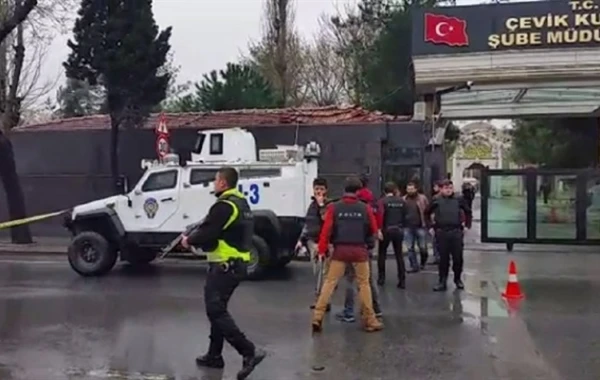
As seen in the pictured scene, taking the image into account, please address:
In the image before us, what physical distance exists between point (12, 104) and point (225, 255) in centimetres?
2044

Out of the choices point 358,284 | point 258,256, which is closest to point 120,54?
point 258,256

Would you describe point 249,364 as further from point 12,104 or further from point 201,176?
point 12,104

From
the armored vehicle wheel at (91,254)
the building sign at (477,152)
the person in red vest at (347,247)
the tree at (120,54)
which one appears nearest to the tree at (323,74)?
the tree at (120,54)

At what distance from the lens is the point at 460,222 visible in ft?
43.8

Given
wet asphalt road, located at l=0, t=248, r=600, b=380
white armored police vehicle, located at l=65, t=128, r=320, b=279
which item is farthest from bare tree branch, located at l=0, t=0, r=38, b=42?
wet asphalt road, located at l=0, t=248, r=600, b=380

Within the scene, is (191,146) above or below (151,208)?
above

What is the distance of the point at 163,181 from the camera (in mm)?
16062

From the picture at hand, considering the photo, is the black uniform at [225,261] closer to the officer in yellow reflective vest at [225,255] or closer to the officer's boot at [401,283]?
the officer in yellow reflective vest at [225,255]

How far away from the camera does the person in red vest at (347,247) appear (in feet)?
32.0

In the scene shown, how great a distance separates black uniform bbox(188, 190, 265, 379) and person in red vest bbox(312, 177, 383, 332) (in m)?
2.03

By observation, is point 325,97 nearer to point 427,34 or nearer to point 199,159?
point 427,34

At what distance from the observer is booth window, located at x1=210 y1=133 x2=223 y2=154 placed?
17406 millimetres

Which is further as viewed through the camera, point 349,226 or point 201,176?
point 201,176

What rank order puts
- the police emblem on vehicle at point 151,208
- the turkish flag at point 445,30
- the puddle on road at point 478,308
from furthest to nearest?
the turkish flag at point 445,30 < the police emblem on vehicle at point 151,208 < the puddle on road at point 478,308
